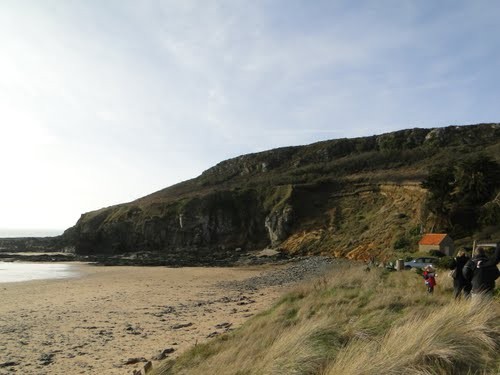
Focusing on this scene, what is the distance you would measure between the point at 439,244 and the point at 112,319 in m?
23.8

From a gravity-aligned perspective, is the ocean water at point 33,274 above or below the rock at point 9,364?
above

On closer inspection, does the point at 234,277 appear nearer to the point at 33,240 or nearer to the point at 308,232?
the point at 308,232

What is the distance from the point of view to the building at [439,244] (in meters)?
Result: 30.5

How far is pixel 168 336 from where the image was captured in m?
12.7

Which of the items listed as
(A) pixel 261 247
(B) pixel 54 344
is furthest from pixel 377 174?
(B) pixel 54 344

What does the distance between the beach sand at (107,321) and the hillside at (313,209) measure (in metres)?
22.7

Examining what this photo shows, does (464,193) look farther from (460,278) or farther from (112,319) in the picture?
(112,319)

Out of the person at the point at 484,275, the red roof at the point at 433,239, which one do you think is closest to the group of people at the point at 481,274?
the person at the point at 484,275

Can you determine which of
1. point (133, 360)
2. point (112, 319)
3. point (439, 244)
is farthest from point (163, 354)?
point (439, 244)

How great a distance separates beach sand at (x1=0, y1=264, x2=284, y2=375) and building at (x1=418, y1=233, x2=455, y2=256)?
13.8m

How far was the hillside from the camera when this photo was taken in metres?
48.1

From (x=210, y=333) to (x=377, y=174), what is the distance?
5464 centimetres

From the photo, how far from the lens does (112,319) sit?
15.7 metres

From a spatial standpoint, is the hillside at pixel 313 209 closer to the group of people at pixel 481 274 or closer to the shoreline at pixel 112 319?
the shoreline at pixel 112 319
